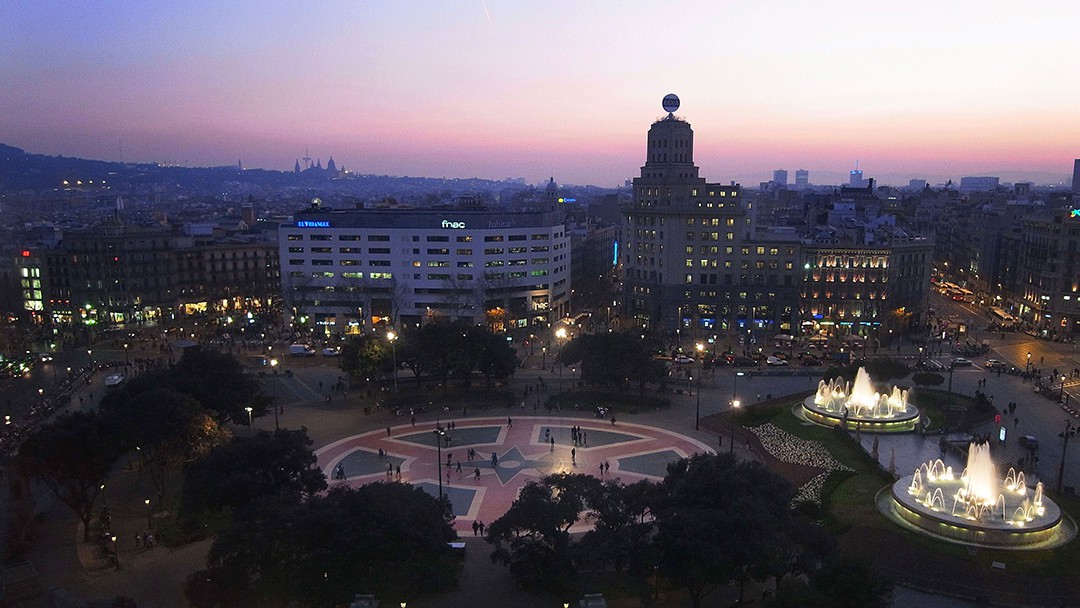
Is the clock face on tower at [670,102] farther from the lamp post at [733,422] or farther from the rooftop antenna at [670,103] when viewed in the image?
the lamp post at [733,422]

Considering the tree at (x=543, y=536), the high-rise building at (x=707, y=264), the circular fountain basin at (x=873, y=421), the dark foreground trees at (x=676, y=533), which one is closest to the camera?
the dark foreground trees at (x=676, y=533)

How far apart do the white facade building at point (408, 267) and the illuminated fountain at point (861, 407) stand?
1990 inches

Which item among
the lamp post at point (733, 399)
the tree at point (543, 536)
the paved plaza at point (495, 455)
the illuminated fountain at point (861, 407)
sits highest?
the tree at point (543, 536)

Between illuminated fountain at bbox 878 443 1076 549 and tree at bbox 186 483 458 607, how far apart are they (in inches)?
1003

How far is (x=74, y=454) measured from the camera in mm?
37781

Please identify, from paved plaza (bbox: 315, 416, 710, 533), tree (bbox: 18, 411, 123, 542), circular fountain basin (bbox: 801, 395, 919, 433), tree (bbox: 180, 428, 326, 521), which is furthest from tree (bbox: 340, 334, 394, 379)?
circular fountain basin (bbox: 801, 395, 919, 433)

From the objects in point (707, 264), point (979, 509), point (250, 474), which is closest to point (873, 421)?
point (979, 509)

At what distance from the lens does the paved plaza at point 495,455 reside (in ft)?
150

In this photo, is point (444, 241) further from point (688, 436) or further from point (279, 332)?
point (688, 436)

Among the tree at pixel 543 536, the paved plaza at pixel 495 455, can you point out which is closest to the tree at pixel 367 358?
the paved plaza at pixel 495 455

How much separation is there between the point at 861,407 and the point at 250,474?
47.6 m

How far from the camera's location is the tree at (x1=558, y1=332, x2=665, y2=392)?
62000 mm

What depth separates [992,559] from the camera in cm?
3444

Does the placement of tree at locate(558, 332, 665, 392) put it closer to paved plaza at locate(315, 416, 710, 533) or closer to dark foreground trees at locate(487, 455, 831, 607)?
paved plaza at locate(315, 416, 710, 533)
